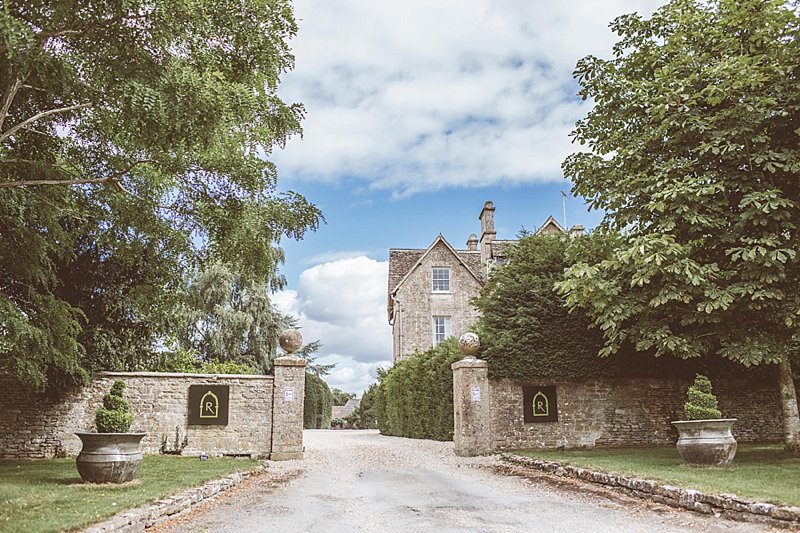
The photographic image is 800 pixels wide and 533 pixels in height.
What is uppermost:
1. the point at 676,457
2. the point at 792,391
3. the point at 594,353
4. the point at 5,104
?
the point at 5,104

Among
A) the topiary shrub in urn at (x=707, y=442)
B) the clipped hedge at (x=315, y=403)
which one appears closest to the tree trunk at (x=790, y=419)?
the topiary shrub in urn at (x=707, y=442)

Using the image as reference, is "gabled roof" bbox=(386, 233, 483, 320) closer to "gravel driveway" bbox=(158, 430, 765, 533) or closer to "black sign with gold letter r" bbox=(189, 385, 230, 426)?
→ "black sign with gold letter r" bbox=(189, 385, 230, 426)

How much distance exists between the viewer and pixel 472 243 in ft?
122

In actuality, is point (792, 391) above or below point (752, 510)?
above

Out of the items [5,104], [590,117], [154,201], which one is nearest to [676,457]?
[590,117]

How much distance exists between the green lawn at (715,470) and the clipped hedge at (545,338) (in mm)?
2170

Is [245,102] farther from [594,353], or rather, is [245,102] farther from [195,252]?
[594,353]

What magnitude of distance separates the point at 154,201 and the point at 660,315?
10431 mm

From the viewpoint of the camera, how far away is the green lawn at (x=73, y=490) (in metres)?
6.38

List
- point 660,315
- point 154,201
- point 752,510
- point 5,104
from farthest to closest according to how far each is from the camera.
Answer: point 660,315 < point 154,201 < point 5,104 < point 752,510

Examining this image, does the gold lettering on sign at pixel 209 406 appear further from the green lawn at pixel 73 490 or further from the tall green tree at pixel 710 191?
the tall green tree at pixel 710 191

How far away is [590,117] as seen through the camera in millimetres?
13969

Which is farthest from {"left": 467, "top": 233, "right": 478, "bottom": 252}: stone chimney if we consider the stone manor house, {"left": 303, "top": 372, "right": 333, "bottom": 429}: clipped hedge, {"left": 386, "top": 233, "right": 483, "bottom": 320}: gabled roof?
{"left": 303, "top": 372, "right": 333, "bottom": 429}: clipped hedge

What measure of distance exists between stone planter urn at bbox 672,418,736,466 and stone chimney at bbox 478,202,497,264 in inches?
839
